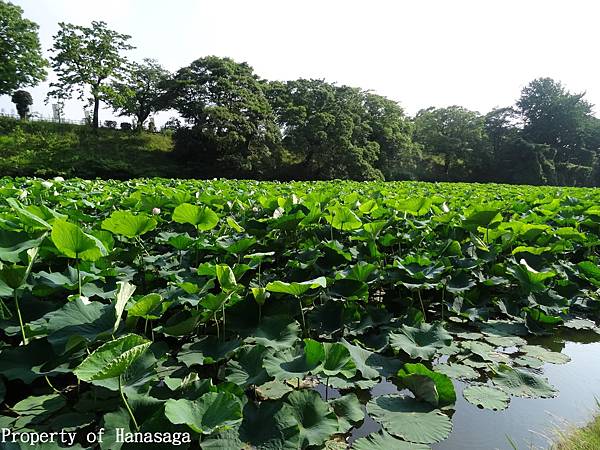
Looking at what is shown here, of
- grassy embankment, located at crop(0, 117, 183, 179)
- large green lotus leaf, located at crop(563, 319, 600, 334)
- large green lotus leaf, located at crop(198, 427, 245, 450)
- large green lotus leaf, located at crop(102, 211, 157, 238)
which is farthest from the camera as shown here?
grassy embankment, located at crop(0, 117, 183, 179)

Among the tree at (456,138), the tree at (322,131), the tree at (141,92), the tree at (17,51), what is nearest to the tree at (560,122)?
the tree at (456,138)

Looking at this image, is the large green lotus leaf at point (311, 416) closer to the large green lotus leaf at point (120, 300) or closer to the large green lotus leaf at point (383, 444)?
the large green lotus leaf at point (383, 444)

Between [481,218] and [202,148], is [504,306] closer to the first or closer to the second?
[481,218]

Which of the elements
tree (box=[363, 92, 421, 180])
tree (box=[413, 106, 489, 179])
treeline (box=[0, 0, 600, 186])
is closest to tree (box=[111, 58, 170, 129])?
treeline (box=[0, 0, 600, 186])

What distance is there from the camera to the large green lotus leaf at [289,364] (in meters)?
1.27

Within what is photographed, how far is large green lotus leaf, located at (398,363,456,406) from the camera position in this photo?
143cm

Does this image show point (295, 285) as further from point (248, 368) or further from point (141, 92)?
point (141, 92)

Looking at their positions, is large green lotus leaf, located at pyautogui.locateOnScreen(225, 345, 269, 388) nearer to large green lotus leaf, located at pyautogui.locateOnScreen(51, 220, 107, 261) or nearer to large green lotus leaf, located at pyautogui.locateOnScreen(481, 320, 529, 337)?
large green lotus leaf, located at pyautogui.locateOnScreen(51, 220, 107, 261)

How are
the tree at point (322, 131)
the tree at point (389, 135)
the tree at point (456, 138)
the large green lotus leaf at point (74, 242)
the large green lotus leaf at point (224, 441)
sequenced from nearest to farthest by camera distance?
1. the large green lotus leaf at point (224, 441)
2. the large green lotus leaf at point (74, 242)
3. the tree at point (322, 131)
4. the tree at point (389, 135)
5. the tree at point (456, 138)

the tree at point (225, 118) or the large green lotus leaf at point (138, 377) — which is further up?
the tree at point (225, 118)

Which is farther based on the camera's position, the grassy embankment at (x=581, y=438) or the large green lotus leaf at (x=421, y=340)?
the large green lotus leaf at (x=421, y=340)

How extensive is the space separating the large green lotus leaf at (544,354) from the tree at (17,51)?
2874cm

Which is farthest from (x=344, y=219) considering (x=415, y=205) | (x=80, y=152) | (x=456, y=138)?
(x=456, y=138)

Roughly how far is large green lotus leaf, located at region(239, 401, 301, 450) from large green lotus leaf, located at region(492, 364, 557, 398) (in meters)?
1.03
